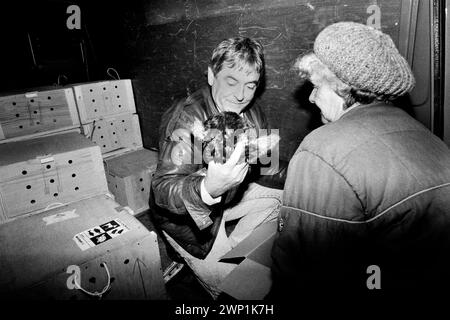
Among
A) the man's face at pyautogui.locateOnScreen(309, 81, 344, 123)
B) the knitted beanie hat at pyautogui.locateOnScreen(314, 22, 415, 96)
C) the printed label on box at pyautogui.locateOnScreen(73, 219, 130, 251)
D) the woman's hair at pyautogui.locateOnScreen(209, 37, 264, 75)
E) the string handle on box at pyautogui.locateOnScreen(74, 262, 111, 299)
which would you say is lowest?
the string handle on box at pyautogui.locateOnScreen(74, 262, 111, 299)

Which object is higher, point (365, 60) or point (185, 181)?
→ point (365, 60)

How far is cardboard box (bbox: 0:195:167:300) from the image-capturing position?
1.41m

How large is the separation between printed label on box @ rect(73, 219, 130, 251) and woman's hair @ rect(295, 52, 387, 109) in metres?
1.38

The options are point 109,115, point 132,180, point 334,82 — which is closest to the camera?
point 334,82

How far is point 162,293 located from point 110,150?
2624mm

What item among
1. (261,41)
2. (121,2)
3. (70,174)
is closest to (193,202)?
(70,174)

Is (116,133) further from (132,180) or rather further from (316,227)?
(316,227)

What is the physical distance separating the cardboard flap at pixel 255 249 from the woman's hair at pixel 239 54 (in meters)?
1.27

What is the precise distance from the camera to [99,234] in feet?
5.57

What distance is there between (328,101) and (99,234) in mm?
1495

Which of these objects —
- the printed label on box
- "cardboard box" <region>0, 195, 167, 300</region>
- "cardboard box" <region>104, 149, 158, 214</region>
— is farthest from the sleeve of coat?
"cardboard box" <region>104, 149, 158, 214</region>

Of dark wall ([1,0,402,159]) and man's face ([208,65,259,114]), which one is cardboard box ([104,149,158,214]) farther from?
man's face ([208,65,259,114])

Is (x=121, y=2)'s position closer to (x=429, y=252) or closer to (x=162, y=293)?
(x=162, y=293)

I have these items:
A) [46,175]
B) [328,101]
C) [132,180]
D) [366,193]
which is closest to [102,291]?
[46,175]
